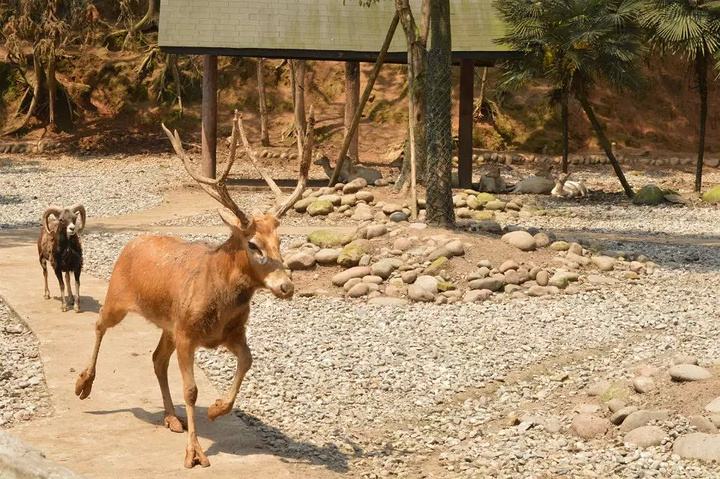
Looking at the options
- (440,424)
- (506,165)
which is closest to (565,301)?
(440,424)

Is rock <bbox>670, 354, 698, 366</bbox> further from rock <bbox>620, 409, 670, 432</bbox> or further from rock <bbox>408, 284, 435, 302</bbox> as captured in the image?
rock <bbox>408, 284, 435, 302</bbox>

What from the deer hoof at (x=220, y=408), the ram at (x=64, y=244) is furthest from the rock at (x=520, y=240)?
the deer hoof at (x=220, y=408)

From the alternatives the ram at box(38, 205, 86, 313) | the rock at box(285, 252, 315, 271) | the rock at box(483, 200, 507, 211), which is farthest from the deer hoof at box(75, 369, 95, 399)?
the rock at box(483, 200, 507, 211)

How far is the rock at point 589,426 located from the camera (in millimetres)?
9344

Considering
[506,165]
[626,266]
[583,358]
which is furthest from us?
[506,165]

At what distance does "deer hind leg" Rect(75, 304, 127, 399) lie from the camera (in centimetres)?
931

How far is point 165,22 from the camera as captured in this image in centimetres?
2606

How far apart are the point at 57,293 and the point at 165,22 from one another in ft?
44.6

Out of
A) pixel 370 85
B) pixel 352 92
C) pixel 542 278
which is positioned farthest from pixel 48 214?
pixel 352 92

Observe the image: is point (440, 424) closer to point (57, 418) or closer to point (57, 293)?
point (57, 418)

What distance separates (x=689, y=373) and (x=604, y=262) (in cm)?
635

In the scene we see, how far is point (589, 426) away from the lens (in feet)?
30.9

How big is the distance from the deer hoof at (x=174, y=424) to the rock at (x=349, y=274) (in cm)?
653

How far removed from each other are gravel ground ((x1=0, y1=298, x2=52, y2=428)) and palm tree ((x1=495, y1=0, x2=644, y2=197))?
1718 centimetres
